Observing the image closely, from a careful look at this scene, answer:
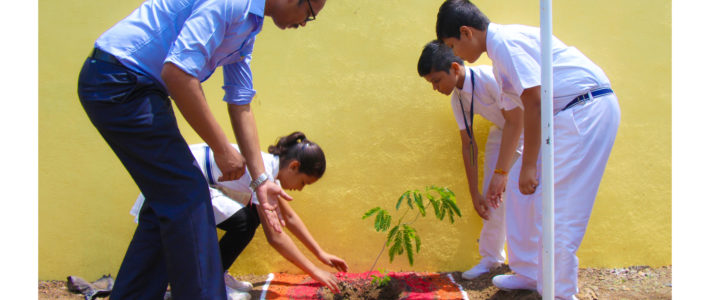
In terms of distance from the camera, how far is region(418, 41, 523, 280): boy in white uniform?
301 centimetres

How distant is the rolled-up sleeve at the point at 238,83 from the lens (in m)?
2.17

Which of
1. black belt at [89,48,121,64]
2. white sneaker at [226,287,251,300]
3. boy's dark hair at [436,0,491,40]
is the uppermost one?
boy's dark hair at [436,0,491,40]

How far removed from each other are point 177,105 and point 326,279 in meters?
1.38

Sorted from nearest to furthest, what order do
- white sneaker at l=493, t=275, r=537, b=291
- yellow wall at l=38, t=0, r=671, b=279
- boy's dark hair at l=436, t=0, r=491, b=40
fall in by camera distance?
1. boy's dark hair at l=436, t=0, r=491, b=40
2. white sneaker at l=493, t=275, r=537, b=291
3. yellow wall at l=38, t=0, r=671, b=279

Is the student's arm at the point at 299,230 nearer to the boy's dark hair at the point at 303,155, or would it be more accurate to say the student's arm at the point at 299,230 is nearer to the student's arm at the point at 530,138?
the boy's dark hair at the point at 303,155

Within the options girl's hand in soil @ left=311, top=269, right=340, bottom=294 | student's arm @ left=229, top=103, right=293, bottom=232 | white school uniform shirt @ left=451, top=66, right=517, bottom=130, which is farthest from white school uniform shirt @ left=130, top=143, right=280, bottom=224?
white school uniform shirt @ left=451, top=66, right=517, bottom=130

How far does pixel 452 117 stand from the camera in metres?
3.32

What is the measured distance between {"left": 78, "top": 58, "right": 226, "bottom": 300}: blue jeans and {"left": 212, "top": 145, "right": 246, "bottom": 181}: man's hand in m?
0.09

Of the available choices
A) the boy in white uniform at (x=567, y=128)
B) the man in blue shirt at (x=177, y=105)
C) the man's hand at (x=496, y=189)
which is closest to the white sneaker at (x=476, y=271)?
the man's hand at (x=496, y=189)

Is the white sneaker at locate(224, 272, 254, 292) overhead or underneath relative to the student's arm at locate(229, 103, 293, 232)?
underneath

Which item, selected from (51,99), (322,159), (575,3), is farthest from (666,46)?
(51,99)

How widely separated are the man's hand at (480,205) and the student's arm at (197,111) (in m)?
1.71

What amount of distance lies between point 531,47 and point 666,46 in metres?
1.42

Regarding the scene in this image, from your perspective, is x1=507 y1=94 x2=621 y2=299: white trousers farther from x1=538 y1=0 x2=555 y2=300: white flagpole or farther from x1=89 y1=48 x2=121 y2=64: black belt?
x1=89 y1=48 x2=121 y2=64: black belt
